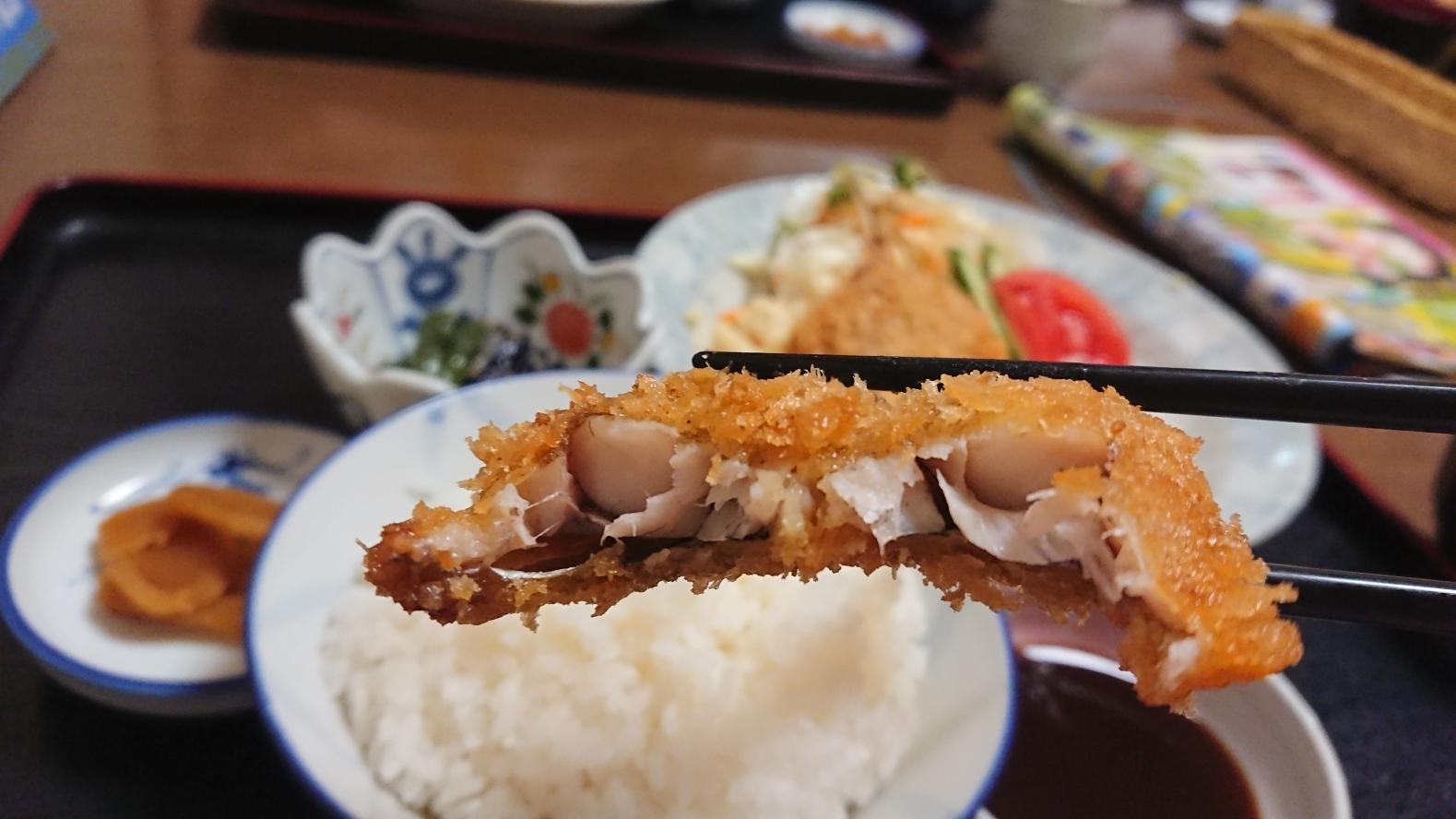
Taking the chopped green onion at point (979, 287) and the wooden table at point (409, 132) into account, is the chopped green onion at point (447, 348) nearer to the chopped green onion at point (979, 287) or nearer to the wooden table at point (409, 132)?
the wooden table at point (409, 132)

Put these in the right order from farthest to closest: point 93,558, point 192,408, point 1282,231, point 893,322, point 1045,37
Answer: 1. point 1045,37
2. point 1282,231
3. point 893,322
4. point 192,408
5. point 93,558

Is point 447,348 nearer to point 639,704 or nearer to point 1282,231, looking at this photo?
point 639,704

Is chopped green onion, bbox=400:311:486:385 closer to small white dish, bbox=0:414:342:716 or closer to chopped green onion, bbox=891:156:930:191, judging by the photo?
small white dish, bbox=0:414:342:716

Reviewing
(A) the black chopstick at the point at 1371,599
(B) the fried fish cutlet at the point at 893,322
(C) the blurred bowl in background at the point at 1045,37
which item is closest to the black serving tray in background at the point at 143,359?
(B) the fried fish cutlet at the point at 893,322

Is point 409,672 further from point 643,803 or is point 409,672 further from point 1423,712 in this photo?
point 1423,712

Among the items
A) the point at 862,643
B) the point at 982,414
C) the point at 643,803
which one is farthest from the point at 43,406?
the point at 982,414

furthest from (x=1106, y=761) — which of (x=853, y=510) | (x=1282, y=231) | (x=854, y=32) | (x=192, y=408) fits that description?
(x=854, y=32)
